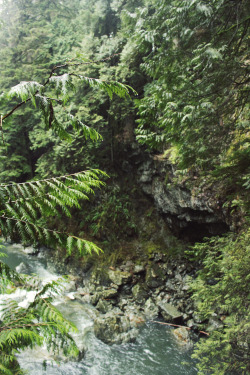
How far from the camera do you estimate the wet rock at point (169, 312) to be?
6496mm

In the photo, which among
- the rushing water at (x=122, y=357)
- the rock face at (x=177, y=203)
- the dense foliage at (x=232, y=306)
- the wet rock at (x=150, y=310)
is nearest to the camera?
the dense foliage at (x=232, y=306)

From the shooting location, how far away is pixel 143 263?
29.1 feet

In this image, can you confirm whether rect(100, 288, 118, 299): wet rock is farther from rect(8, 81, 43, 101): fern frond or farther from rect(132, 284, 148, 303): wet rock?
rect(8, 81, 43, 101): fern frond

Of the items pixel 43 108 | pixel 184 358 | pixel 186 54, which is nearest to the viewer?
pixel 43 108

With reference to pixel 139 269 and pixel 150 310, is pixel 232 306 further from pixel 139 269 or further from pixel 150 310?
pixel 139 269

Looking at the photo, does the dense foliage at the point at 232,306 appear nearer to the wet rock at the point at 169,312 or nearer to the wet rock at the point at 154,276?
the wet rock at the point at 169,312

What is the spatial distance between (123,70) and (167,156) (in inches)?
182

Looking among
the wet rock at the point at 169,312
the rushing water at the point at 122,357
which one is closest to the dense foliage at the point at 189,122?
the rushing water at the point at 122,357

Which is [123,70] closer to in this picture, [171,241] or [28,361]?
[171,241]

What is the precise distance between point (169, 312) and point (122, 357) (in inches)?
80.6

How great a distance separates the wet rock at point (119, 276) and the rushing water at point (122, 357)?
1761mm

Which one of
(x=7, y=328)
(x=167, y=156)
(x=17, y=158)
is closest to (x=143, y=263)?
(x=167, y=156)

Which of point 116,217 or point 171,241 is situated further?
point 116,217

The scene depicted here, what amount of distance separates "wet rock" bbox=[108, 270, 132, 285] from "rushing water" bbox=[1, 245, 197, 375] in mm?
1761
